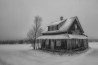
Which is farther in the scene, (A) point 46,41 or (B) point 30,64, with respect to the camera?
(A) point 46,41

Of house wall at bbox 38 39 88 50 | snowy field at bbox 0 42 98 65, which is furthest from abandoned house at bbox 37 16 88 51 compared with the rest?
snowy field at bbox 0 42 98 65

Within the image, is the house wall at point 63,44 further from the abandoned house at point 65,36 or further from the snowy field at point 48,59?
the snowy field at point 48,59

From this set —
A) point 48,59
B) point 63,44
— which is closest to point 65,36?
point 63,44

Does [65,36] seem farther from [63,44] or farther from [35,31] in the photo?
[35,31]

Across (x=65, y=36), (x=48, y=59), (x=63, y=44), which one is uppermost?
(x=65, y=36)

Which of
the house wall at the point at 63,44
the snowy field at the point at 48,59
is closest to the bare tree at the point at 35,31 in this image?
the house wall at the point at 63,44

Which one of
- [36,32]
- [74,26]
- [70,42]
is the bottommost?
[70,42]

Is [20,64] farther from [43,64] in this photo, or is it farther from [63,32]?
[63,32]

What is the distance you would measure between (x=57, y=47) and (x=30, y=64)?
1196cm

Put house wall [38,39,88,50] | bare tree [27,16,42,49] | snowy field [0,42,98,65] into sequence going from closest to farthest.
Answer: snowy field [0,42,98,65] < house wall [38,39,88,50] < bare tree [27,16,42,49]

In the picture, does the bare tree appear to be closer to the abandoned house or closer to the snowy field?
the abandoned house

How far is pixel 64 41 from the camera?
67.2ft

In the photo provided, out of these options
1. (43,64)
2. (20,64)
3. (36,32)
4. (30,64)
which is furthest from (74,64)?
(36,32)

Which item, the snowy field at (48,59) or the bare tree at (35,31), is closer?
the snowy field at (48,59)
